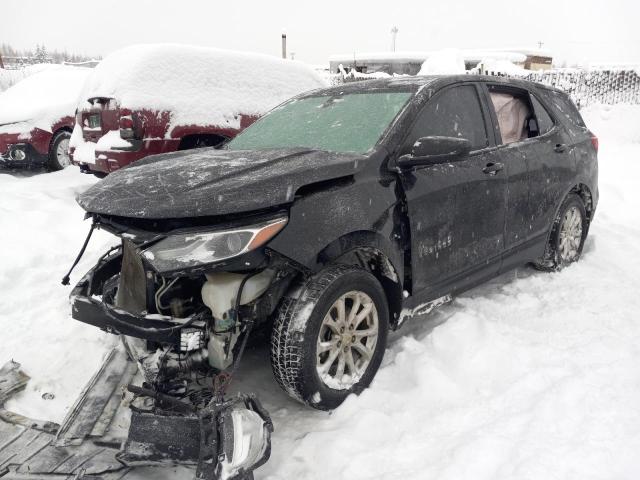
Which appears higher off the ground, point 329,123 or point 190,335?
point 329,123

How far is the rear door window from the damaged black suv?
11 millimetres

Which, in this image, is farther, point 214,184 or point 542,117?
point 542,117

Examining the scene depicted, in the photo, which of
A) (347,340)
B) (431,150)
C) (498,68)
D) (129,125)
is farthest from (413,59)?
(347,340)

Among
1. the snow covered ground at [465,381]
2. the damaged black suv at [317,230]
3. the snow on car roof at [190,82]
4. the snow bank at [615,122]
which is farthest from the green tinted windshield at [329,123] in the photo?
the snow bank at [615,122]

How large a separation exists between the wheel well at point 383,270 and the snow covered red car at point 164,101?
13.1 ft

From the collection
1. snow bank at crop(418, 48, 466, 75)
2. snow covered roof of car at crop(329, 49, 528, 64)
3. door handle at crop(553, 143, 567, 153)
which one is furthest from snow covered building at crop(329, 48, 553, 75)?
door handle at crop(553, 143, 567, 153)

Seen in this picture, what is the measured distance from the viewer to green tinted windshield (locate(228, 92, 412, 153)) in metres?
2.91

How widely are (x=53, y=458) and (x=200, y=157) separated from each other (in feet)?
5.53

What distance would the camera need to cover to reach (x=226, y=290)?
7.15 feet

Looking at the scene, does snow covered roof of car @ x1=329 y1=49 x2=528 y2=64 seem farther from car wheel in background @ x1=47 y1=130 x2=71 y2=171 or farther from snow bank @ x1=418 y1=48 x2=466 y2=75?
car wheel in background @ x1=47 y1=130 x2=71 y2=171

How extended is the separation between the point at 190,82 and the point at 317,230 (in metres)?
4.74

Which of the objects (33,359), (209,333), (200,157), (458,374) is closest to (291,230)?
(209,333)

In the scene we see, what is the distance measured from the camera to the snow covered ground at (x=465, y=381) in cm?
215

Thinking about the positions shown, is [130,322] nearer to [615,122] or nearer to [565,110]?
[565,110]
